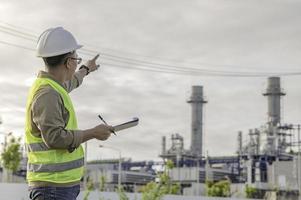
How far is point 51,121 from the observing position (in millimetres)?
3352

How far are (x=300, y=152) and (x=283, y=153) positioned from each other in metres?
2.88

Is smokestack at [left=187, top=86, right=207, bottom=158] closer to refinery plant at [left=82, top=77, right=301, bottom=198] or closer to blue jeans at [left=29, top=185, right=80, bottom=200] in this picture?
refinery plant at [left=82, top=77, right=301, bottom=198]

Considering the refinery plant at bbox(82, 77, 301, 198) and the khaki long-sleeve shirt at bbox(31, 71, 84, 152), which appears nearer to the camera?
the khaki long-sleeve shirt at bbox(31, 71, 84, 152)

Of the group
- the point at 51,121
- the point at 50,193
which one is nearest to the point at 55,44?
the point at 51,121

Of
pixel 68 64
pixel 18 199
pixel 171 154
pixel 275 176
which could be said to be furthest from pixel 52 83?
pixel 171 154

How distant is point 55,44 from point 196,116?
6335 cm

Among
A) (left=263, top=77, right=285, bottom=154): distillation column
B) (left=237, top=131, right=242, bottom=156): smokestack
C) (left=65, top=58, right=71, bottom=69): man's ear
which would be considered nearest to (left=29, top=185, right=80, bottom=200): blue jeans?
(left=65, top=58, right=71, bottom=69): man's ear

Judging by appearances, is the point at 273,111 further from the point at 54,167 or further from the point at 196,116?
the point at 54,167

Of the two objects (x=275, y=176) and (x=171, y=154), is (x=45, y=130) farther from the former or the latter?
(x=171, y=154)

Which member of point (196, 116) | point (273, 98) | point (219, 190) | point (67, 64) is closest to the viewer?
point (67, 64)

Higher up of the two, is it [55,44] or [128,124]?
[55,44]

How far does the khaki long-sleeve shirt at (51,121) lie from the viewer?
3348 millimetres

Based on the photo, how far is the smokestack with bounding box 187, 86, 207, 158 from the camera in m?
65.6

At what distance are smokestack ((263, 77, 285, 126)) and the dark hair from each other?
58087mm
